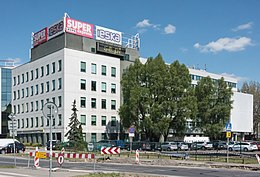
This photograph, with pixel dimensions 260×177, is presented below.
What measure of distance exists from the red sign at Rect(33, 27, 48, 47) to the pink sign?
6.68 meters

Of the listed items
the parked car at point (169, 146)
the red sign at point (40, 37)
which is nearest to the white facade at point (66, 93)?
the red sign at point (40, 37)

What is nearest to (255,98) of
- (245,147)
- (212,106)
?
(212,106)

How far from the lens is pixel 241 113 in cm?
10106

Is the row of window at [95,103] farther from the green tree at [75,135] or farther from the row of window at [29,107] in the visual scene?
the green tree at [75,135]

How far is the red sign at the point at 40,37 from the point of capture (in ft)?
238

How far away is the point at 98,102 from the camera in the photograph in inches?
2778

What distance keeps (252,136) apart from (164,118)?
5623 centimetres

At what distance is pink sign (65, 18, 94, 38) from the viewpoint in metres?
67.5

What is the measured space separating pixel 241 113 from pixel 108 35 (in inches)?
1801

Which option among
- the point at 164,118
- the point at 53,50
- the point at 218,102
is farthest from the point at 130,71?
the point at 218,102

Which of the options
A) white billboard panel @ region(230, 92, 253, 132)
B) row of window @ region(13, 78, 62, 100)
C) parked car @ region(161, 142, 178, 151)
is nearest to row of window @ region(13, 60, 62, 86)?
row of window @ region(13, 78, 62, 100)

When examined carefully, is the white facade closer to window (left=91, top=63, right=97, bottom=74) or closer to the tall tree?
window (left=91, top=63, right=97, bottom=74)

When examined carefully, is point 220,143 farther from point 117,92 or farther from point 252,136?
point 252,136

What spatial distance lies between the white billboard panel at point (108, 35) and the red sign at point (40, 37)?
31.4 ft
